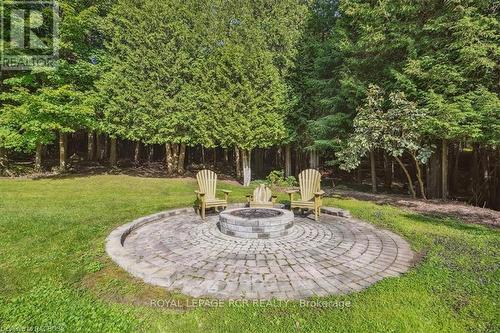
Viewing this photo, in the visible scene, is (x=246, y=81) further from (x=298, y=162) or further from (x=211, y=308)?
(x=211, y=308)

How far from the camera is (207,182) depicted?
7.91 metres

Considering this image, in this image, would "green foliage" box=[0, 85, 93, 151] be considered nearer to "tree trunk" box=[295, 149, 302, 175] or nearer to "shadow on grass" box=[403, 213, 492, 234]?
"tree trunk" box=[295, 149, 302, 175]

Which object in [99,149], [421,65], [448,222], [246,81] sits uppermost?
[246,81]

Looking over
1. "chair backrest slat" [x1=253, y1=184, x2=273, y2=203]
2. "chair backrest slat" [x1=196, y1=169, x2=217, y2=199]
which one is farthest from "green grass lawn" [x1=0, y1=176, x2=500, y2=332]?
"chair backrest slat" [x1=253, y1=184, x2=273, y2=203]

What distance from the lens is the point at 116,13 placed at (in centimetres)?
1433

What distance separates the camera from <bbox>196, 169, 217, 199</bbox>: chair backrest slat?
7828 mm

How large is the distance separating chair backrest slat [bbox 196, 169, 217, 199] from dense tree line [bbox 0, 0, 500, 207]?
4.90 meters

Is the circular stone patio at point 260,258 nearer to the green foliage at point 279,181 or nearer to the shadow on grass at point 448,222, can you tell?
the shadow on grass at point 448,222

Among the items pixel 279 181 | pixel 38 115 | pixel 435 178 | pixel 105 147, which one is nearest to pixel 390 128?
pixel 435 178

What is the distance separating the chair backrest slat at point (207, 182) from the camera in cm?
783

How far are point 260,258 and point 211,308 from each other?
1.54m

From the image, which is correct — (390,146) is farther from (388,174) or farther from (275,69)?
(275,69)

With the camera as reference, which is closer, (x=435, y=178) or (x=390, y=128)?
(x=390, y=128)

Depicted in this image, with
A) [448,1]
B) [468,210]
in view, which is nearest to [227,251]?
[468,210]
